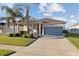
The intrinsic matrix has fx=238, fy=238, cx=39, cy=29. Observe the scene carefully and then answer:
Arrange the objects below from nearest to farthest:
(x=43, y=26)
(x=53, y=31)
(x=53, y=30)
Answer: (x=43, y=26), (x=53, y=30), (x=53, y=31)

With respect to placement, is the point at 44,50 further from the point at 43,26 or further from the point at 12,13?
the point at 43,26

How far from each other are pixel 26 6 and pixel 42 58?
20411mm

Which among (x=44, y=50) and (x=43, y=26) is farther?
(x=43, y=26)

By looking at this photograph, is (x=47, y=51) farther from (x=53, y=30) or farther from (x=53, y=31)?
(x=53, y=31)

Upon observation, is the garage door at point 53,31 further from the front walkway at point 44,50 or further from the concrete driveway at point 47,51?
the front walkway at point 44,50

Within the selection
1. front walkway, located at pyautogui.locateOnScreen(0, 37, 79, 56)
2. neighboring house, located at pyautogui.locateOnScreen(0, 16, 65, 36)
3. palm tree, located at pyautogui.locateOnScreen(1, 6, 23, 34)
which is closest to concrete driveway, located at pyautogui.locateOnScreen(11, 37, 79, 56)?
front walkway, located at pyautogui.locateOnScreen(0, 37, 79, 56)

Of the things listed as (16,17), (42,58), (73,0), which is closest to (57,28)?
(16,17)

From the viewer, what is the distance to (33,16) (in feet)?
122

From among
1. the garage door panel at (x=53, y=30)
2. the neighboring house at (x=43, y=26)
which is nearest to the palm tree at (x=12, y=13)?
the neighboring house at (x=43, y=26)

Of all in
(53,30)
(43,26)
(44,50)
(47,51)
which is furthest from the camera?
(53,30)

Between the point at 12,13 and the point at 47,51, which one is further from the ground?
the point at 12,13

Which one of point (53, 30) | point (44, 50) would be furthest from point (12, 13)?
point (44, 50)

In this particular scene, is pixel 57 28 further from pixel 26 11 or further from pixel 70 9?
pixel 26 11

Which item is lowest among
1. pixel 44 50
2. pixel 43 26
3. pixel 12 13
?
pixel 44 50
